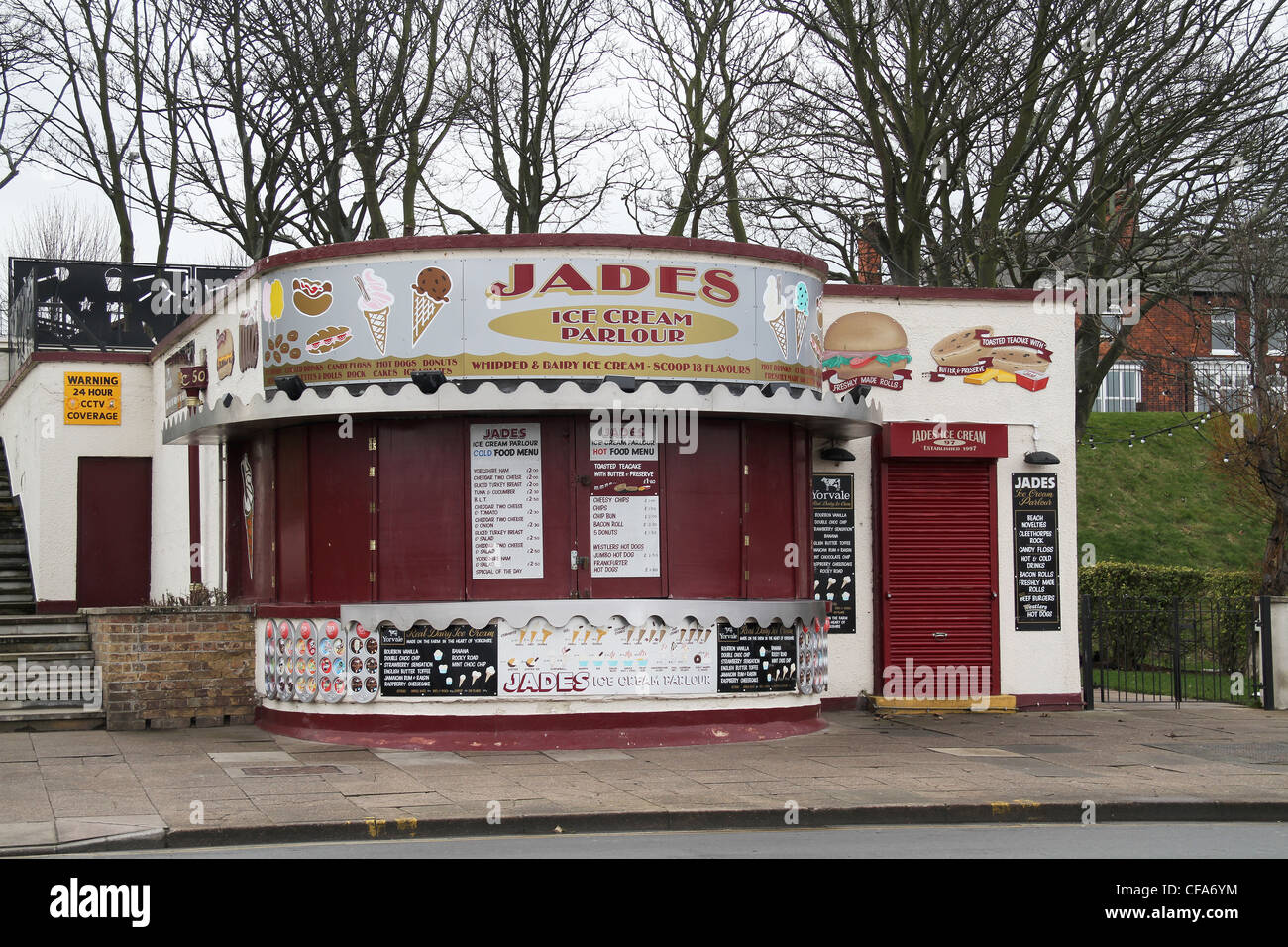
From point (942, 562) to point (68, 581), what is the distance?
38.6ft

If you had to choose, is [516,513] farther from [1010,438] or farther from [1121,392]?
[1121,392]

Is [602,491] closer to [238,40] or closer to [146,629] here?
[146,629]

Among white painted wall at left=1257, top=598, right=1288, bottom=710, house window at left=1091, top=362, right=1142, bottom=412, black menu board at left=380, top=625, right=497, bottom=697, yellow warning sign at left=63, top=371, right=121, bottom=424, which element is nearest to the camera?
black menu board at left=380, top=625, right=497, bottom=697

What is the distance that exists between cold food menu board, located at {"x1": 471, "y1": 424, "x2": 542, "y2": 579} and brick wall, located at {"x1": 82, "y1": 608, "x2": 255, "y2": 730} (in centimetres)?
289

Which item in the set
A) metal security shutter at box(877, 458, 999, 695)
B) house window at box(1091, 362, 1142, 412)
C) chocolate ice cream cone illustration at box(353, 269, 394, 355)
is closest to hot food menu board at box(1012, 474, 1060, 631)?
metal security shutter at box(877, 458, 999, 695)

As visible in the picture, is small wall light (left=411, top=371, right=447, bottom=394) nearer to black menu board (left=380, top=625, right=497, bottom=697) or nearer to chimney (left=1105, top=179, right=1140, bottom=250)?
black menu board (left=380, top=625, right=497, bottom=697)

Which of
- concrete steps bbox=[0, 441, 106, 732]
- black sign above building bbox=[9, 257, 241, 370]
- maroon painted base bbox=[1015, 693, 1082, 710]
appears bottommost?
maroon painted base bbox=[1015, 693, 1082, 710]

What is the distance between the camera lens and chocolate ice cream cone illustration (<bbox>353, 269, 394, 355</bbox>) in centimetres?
1412

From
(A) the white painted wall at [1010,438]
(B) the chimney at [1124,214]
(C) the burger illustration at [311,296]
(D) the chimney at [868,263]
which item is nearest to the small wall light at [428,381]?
(C) the burger illustration at [311,296]

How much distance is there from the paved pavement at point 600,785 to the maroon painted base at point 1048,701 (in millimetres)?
1646

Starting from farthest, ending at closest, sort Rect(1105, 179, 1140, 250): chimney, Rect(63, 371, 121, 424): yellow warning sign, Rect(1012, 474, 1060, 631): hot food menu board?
Rect(1105, 179, 1140, 250): chimney < Rect(63, 371, 121, 424): yellow warning sign < Rect(1012, 474, 1060, 631): hot food menu board

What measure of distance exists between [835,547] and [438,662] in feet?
16.5

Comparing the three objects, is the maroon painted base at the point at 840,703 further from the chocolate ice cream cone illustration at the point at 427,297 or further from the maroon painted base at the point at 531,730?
the chocolate ice cream cone illustration at the point at 427,297

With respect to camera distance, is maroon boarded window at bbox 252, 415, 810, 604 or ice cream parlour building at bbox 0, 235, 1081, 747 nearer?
ice cream parlour building at bbox 0, 235, 1081, 747
